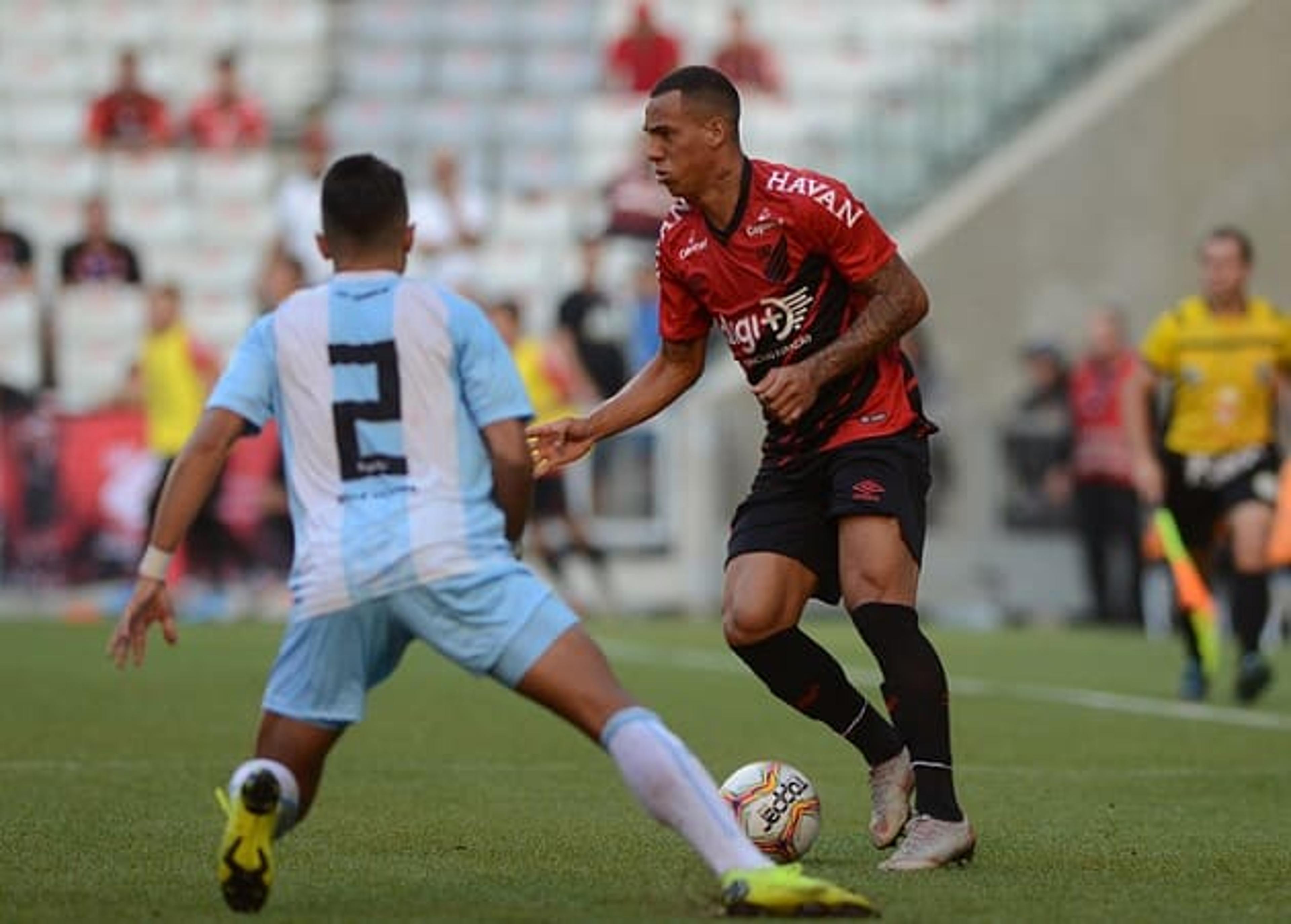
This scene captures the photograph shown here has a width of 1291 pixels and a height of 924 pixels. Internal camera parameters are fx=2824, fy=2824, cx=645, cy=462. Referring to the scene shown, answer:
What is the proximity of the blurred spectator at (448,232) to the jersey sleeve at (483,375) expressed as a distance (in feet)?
49.3

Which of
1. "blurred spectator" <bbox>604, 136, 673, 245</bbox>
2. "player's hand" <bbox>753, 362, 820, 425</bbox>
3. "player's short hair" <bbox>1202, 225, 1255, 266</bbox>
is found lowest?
"player's hand" <bbox>753, 362, 820, 425</bbox>

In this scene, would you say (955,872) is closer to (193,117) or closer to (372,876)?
(372,876)

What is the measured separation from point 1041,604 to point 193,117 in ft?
30.2

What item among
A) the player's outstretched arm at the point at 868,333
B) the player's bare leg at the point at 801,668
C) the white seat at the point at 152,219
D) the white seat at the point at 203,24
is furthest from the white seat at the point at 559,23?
the player's outstretched arm at the point at 868,333

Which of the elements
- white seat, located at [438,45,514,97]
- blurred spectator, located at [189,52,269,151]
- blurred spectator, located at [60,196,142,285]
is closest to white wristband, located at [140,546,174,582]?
blurred spectator, located at [60,196,142,285]

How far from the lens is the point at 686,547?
23.1 m

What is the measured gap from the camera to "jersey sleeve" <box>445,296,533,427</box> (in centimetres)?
609

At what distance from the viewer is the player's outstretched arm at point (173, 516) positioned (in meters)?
6.09

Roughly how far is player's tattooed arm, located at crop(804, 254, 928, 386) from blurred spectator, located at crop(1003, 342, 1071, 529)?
14820 millimetres

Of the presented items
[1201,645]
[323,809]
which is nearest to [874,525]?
[323,809]

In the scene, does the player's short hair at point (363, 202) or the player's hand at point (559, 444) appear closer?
the player's short hair at point (363, 202)

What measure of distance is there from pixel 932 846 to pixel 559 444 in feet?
4.53

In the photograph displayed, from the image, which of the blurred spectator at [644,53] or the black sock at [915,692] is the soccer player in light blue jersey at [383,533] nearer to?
the black sock at [915,692]

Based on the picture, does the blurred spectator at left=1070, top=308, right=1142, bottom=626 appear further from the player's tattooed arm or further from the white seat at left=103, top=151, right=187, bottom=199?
the player's tattooed arm
